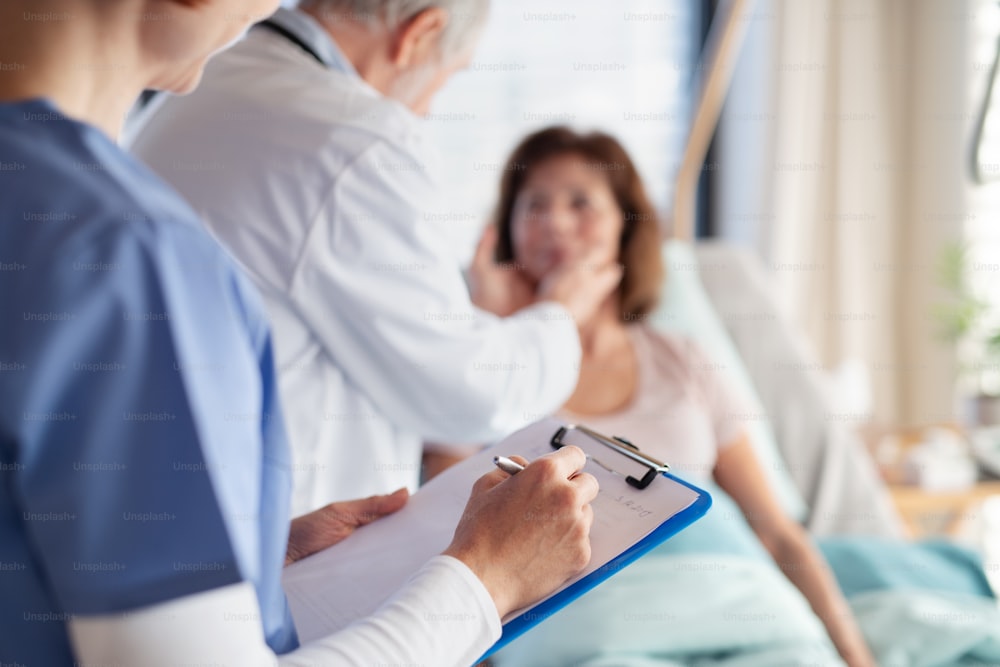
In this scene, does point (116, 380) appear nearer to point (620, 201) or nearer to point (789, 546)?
point (789, 546)

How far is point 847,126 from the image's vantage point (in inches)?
130

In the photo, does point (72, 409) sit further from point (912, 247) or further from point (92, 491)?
point (912, 247)

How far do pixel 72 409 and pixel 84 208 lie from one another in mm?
111

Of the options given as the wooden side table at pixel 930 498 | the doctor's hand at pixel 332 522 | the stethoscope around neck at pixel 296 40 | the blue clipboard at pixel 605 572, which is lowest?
the wooden side table at pixel 930 498

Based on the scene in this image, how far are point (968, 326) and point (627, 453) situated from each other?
248 centimetres

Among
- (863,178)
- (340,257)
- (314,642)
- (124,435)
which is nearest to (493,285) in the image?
(340,257)

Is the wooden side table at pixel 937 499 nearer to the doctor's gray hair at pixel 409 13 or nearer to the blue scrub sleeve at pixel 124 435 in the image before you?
the doctor's gray hair at pixel 409 13

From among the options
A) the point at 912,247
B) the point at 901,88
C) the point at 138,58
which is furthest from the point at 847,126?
the point at 138,58

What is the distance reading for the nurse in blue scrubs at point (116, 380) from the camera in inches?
18.7

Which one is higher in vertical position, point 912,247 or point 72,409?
point 72,409

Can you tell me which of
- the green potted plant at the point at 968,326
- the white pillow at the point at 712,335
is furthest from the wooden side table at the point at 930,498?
the green potted plant at the point at 968,326

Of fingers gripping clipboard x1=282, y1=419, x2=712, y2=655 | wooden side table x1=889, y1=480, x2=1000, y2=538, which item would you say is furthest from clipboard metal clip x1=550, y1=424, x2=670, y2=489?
wooden side table x1=889, y1=480, x2=1000, y2=538

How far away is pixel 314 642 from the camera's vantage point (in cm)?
62

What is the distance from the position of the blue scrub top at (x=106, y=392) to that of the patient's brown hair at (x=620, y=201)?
157 centimetres
